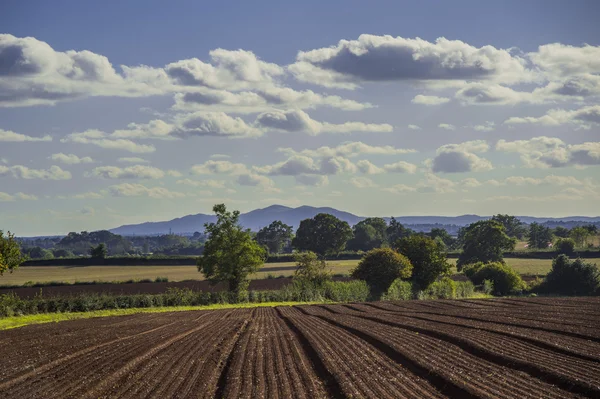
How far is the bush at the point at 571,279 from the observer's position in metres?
71.1

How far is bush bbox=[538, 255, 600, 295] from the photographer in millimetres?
71062

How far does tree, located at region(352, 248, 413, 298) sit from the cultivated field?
1164 inches

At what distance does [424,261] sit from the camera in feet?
231

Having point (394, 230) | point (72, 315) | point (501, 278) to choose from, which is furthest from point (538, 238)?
point (72, 315)

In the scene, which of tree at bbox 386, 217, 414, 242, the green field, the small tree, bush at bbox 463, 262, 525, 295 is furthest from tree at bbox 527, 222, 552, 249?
the small tree

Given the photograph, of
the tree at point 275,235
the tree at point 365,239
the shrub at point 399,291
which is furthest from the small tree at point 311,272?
the tree at point 275,235

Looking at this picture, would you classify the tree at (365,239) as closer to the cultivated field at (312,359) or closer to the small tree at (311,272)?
the small tree at (311,272)

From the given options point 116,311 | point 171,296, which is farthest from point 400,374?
point 171,296

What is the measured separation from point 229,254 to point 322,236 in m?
82.7

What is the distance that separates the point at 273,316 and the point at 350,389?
83.7 ft

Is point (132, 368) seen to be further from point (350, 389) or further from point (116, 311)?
point (116, 311)

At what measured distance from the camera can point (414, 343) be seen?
2598cm

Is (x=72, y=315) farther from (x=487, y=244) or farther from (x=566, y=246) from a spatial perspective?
(x=566, y=246)

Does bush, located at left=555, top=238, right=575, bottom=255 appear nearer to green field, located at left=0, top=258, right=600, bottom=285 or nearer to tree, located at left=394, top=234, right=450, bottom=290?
green field, located at left=0, top=258, right=600, bottom=285
